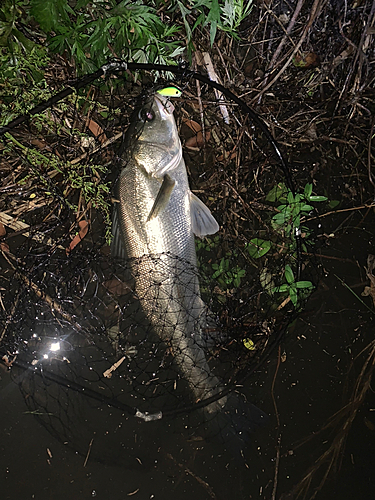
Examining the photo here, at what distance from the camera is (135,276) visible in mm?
2033

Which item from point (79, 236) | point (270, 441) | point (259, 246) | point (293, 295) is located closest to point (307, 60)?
point (259, 246)

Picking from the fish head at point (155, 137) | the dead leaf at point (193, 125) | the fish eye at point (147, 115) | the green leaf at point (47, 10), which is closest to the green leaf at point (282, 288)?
the fish head at point (155, 137)

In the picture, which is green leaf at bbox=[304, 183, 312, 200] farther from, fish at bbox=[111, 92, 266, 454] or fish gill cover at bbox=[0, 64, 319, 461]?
fish at bbox=[111, 92, 266, 454]

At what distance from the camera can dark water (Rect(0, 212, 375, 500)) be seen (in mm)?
2283

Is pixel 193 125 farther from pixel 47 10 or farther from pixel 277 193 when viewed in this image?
pixel 47 10

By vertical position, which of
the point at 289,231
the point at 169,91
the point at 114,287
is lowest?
the point at 114,287

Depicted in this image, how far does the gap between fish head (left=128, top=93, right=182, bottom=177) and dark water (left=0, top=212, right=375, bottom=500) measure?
1193 mm

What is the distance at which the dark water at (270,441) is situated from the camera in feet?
7.49

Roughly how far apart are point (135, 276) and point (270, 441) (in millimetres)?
1402

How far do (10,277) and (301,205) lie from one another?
1887 mm

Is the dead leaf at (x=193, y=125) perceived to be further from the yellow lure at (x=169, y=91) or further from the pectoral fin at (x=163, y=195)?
the pectoral fin at (x=163, y=195)

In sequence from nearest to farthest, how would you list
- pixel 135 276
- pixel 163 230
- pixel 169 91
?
pixel 169 91
pixel 163 230
pixel 135 276

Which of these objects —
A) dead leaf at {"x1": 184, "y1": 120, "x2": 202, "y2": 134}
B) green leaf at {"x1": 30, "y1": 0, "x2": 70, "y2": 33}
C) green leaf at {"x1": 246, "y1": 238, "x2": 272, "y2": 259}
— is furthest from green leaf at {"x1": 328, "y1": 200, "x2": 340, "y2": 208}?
green leaf at {"x1": 30, "y1": 0, "x2": 70, "y2": 33}

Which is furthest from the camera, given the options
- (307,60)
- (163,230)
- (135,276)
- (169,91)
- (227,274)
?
(227,274)
